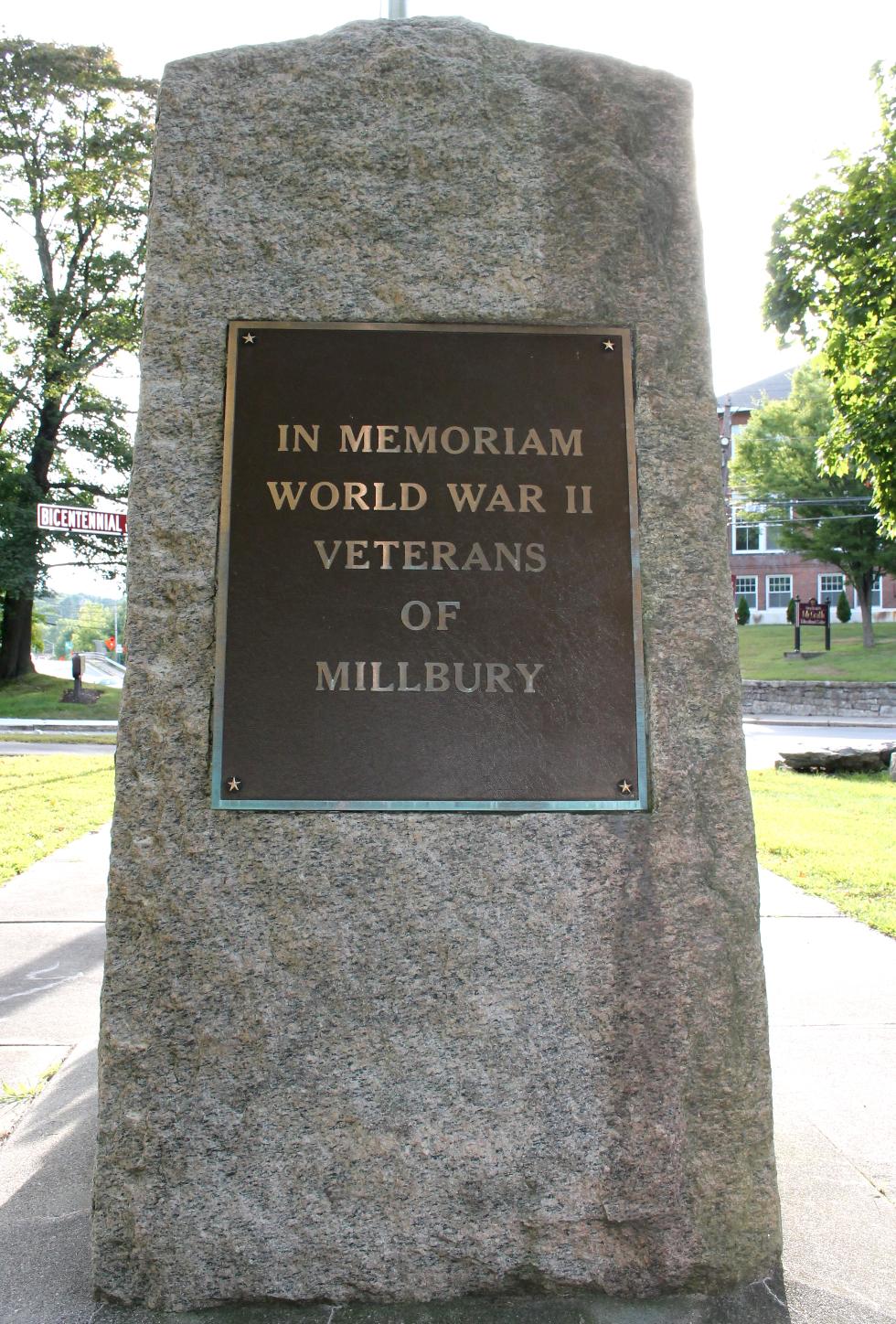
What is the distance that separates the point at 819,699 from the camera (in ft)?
99.9

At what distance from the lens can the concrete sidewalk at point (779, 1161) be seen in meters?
2.04

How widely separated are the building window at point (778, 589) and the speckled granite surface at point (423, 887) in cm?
5438

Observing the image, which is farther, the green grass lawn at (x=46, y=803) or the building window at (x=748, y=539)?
the building window at (x=748, y=539)

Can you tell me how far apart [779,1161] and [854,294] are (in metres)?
11.9

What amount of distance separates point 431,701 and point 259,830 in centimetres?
49

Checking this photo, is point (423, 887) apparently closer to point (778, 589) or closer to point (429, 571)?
point (429, 571)

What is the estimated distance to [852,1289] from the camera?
208 centimetres

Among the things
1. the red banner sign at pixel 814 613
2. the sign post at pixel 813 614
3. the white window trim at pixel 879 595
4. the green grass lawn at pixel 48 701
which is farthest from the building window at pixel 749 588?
the green grass lawn at pixel 48 701

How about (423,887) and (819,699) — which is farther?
(819,699)

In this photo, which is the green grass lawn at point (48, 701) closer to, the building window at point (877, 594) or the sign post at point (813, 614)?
the sign post at point (813, 614)

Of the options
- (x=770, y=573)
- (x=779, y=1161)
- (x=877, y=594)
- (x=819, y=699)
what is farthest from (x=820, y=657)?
(x=779, y=1161)

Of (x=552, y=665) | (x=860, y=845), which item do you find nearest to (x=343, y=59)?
(x=552, y=665)

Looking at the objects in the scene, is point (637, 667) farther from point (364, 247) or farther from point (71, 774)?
point (71, 774)

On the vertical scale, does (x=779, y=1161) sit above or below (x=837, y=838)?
below
